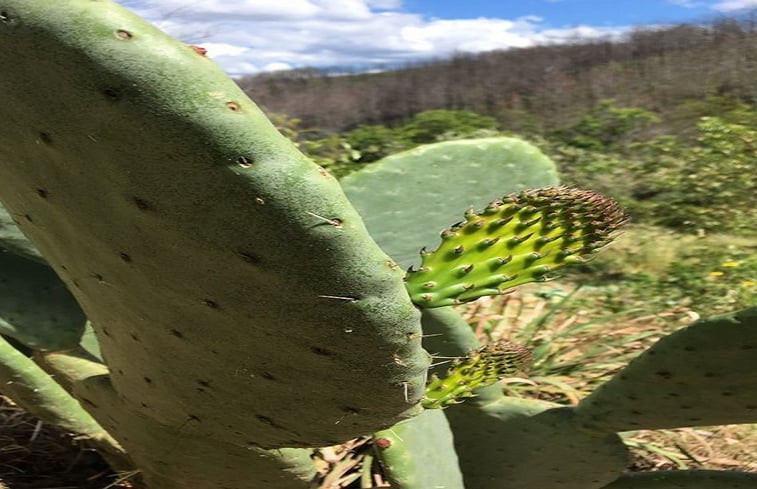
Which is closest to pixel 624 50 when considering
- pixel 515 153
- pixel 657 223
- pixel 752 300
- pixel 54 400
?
pixel 657 223

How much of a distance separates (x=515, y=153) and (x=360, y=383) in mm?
1084

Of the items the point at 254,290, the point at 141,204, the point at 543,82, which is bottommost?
the point at 543,82

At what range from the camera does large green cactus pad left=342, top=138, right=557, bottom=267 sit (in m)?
1.88

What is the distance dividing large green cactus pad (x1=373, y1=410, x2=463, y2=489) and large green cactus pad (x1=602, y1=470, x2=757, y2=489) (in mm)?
384

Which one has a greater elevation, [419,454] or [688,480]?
[419,454]

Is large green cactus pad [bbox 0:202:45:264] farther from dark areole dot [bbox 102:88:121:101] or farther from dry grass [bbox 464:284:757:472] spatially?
dry grass [bbox 464:284:757:472]

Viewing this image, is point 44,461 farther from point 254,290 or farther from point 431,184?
point 254,290

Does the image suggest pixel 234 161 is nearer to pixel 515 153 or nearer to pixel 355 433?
pixel 355 433

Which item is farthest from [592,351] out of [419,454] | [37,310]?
[37,310]

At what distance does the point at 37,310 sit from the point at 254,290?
3.23ft

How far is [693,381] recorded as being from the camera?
135 centimetres

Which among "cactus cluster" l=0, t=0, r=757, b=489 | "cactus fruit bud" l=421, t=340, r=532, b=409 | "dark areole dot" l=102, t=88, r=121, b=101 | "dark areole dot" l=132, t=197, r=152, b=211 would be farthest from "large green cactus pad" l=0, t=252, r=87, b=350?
"dark areole dot" l=102, t=88, r=121, b=101

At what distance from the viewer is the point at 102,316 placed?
1.17 metres

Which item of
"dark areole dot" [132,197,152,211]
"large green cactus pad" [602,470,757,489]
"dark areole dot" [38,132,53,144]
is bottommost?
"large green cactus pad" [602,470,757,489]
